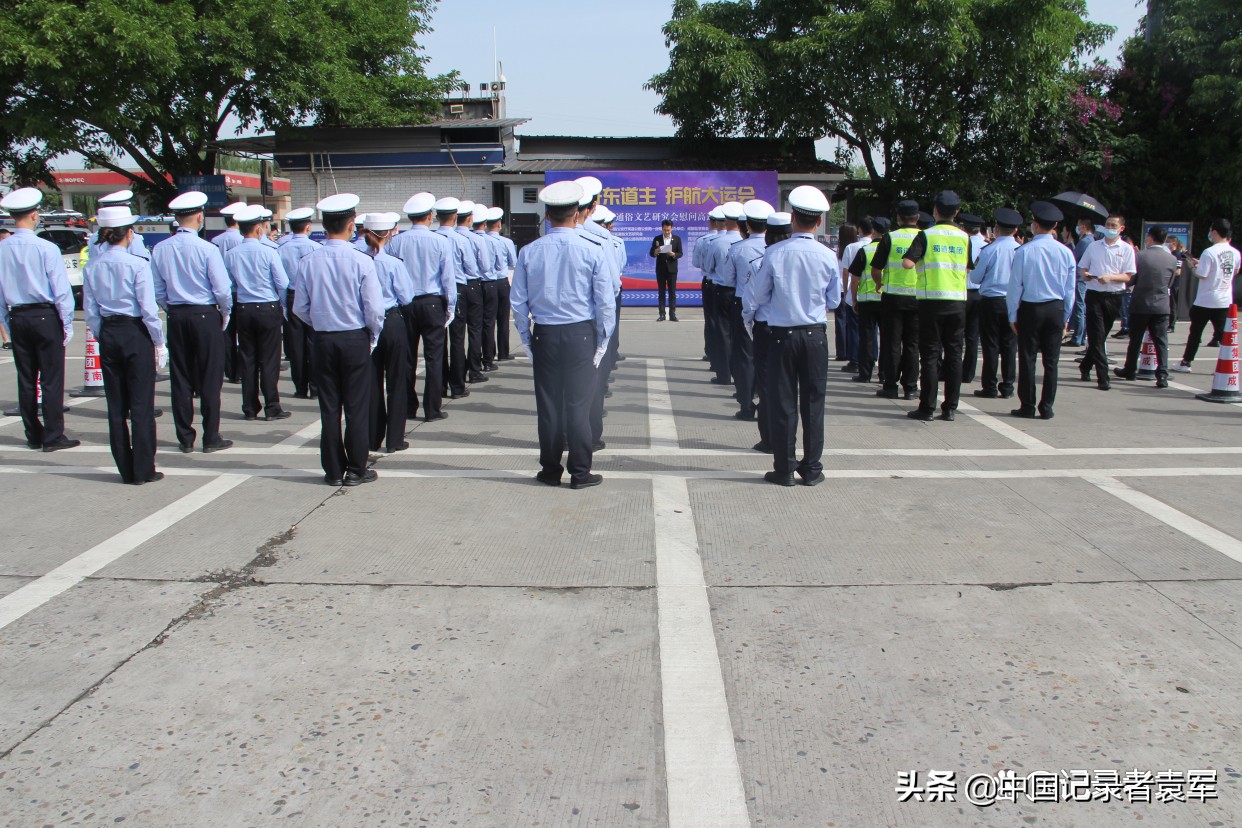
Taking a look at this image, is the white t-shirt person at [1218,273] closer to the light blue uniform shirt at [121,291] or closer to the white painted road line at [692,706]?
the white painted road line at [692,706]

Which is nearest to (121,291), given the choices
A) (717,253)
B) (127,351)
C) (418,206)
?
(127,351)

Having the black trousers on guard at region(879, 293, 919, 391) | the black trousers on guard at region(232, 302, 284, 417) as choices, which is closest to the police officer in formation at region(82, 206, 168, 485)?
the black trousers on guard at region(232, 302, 284, 417)

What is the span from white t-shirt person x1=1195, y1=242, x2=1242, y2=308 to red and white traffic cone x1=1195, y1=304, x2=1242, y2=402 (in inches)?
35.2

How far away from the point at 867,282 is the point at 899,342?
881 millimetres

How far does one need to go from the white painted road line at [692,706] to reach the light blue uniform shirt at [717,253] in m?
5.97

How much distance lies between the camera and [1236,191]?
76.2ft

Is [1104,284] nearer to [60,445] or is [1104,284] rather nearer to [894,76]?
[60,445]

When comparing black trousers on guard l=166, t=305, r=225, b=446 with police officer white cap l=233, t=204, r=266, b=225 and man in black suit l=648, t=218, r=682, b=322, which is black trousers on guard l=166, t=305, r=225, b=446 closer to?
police officer white cap l=233, t=204, r=266, b=225

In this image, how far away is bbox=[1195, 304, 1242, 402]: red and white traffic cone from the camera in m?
10.7

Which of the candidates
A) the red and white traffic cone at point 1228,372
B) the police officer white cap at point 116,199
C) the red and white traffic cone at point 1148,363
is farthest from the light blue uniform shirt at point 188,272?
the red and white traffic cone at point 1148,363

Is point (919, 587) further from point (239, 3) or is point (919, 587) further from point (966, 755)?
point (239, 3)

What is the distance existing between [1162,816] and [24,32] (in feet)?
79.5

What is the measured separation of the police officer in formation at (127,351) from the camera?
23.6ft

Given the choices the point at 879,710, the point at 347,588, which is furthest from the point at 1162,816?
the point at 347,588
